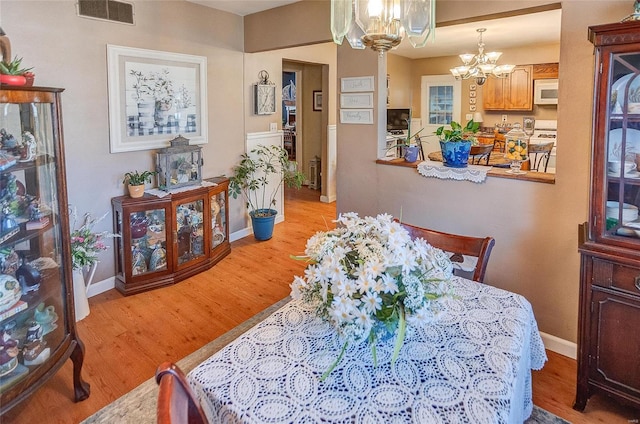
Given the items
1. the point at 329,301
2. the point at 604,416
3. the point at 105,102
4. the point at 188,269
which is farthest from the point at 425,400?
the point at 105,102

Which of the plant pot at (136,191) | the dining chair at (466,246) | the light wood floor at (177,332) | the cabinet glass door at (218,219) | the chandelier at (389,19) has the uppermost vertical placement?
the chandelier at (389,19)

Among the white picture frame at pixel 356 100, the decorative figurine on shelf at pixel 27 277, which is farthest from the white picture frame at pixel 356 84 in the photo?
the decorative figurine on shelf at pixel 27 277

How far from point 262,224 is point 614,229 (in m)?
3.42

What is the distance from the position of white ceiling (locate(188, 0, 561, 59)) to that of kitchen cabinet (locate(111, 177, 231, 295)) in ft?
5.72

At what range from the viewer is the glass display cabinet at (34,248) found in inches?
73.6

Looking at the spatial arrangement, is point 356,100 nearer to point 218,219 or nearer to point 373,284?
point 218,219

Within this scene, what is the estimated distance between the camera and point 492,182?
278 cm

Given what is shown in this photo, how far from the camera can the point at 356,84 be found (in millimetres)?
3434

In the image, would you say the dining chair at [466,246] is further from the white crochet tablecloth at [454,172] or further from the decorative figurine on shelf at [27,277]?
the decorative figurine on shelf at [27,277]

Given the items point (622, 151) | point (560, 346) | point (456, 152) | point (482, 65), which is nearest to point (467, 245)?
point (622, 151)

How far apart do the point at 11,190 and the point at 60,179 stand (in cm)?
21

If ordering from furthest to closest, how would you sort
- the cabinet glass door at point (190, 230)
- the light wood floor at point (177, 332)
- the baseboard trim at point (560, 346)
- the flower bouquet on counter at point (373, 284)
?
the cabinet glass door at point (190, 230) < the baseboard trim at point (560, 346) < the light wood floor at point (177, 332) < the flower bouquet on counter at point (373, 284)

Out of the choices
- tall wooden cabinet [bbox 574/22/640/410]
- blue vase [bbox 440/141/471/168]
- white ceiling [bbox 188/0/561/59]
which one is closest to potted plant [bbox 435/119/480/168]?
blue vase [bbox 440/141/471/168]

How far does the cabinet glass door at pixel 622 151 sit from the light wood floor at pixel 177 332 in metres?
0.96
